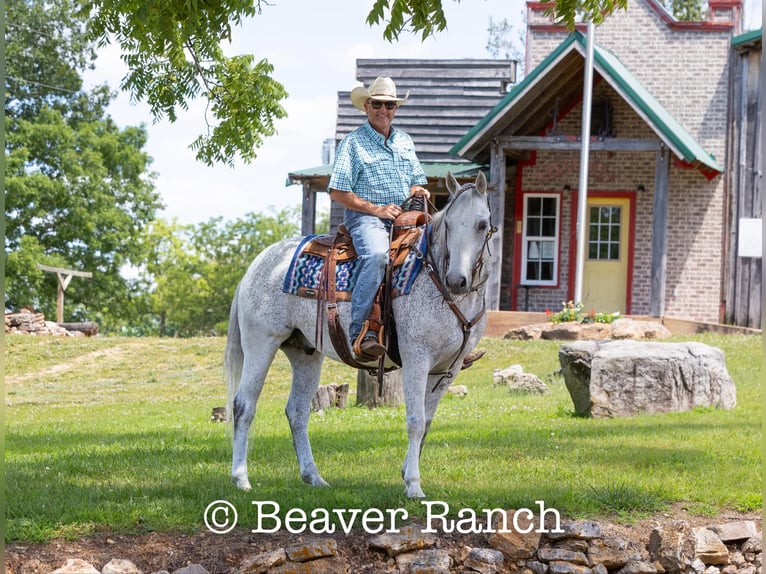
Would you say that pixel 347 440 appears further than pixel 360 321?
Yes

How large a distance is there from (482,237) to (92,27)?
5013 millimetres

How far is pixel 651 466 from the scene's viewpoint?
8555 millimetres

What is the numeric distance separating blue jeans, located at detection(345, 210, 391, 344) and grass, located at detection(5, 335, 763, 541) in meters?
1.31

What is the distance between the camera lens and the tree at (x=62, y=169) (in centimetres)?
3412

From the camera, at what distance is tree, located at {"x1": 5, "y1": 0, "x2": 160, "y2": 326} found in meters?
34.1

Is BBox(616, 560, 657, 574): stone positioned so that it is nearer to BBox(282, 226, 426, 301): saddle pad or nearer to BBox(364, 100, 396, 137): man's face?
BBox(282, 226, 426, 301): saddle pad

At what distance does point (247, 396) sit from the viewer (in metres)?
7.59

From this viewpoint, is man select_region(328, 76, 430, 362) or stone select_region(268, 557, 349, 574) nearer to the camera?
stone select_region(268, 557, 349, 574)

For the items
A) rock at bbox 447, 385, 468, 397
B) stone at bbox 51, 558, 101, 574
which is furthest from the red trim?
stone at bbox 51, 558, 101, 574

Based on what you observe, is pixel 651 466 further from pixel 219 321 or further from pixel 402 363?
pixel 219 321

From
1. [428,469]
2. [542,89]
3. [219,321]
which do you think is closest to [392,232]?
[428,469]

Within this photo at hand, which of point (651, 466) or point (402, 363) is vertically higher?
point (402, 363)

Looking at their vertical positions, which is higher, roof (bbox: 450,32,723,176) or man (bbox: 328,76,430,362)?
roof (bbox: 450,32,723,176)

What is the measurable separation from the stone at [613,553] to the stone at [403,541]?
1084mm
